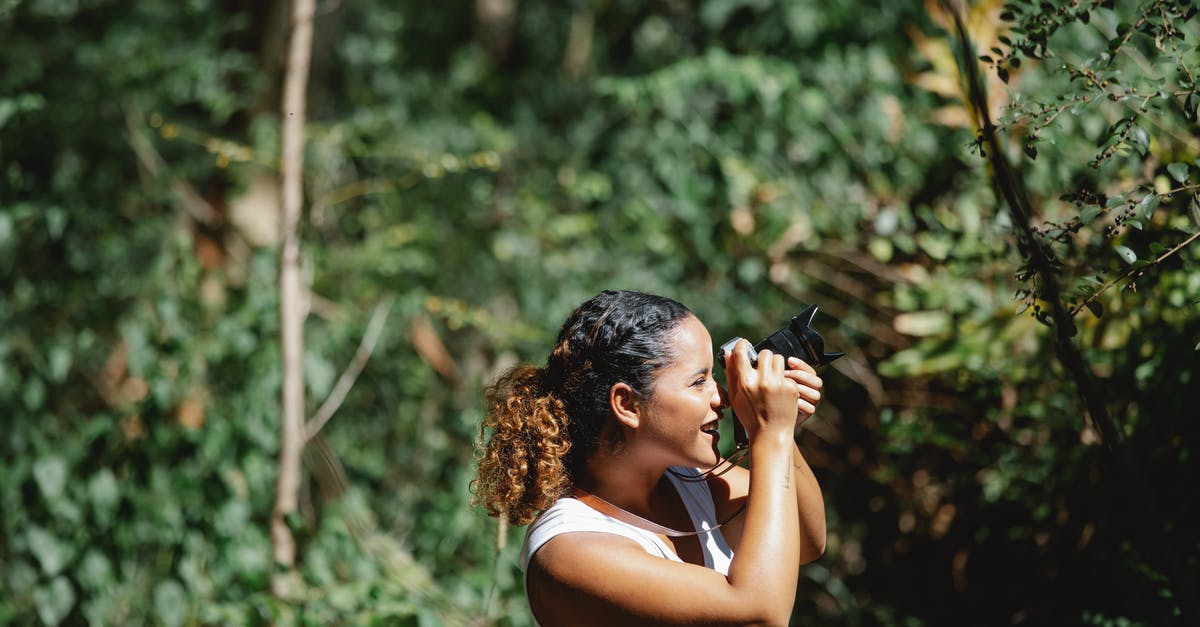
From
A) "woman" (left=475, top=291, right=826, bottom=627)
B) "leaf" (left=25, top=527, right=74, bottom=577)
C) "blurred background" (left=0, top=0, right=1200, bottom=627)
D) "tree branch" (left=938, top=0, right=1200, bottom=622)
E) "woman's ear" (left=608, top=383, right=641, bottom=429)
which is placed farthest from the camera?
"leaf" (left=25, top=527, right=74, bottom=577)

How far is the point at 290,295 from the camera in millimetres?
3238

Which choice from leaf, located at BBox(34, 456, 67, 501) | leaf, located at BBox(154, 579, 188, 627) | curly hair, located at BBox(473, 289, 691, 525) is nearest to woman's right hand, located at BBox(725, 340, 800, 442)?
curly hair, located at BBox(473, 289, 691, 525)

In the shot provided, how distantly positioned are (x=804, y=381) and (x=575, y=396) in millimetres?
397

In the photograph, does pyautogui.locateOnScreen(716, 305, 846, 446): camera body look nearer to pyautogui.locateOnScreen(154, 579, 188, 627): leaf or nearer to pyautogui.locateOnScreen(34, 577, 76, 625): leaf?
pyautogui.locateOnScreen(154, 579, 188, 627): leaf

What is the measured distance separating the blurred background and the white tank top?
2.20 feet

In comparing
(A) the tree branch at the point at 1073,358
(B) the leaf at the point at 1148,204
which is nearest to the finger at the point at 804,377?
(A) the tree branch at the point at 1073,358

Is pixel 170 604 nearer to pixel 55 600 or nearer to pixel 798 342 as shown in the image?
pixel 55 600

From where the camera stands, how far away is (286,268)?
322cm

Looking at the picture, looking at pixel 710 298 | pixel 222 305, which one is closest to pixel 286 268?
pixel 222 305

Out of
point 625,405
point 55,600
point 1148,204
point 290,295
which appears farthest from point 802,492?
point 55,600

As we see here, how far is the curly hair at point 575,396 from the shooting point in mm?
1702

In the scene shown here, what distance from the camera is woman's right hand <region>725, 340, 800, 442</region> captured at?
60.7 inches

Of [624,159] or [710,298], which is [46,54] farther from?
[710,298]

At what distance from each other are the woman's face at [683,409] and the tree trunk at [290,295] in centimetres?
186
